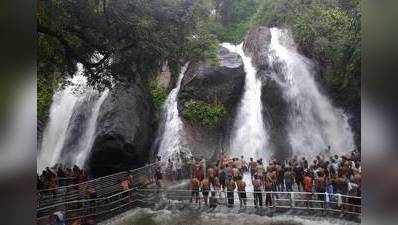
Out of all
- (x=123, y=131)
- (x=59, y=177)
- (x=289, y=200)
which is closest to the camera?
(x=289, y=200)

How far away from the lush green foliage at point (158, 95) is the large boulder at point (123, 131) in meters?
0.08

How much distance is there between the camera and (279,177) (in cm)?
659

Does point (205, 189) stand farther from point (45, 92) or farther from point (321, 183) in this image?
point (45, 92)

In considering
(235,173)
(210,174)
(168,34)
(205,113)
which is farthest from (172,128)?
(168,34)

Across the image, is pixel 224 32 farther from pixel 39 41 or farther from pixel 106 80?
pixel 39 41

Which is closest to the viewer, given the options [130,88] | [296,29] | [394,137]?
[394,137]

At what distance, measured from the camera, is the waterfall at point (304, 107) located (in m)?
6.31

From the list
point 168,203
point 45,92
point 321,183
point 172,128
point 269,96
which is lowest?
point 168,203

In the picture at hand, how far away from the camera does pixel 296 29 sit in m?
6.61

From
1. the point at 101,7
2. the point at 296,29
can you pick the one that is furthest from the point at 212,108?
the point at 101,7

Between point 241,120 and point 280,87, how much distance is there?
1.98ft

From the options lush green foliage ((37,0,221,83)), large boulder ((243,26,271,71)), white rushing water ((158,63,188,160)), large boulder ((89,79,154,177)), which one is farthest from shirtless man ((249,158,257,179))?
lush green foliage ((37,0,221,83))

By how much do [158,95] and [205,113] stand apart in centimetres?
63

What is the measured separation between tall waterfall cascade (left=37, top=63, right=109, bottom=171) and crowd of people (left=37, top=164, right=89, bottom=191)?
8 cm
